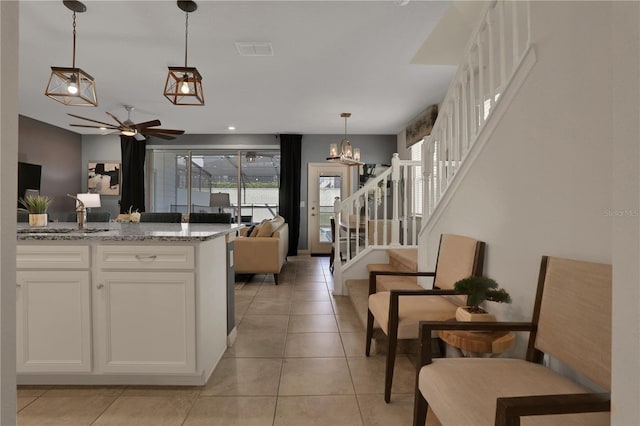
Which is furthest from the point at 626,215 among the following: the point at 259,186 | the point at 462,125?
the point at 259,186

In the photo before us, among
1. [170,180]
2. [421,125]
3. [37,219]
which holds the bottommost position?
[37,219]

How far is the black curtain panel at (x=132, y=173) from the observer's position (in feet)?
24.8

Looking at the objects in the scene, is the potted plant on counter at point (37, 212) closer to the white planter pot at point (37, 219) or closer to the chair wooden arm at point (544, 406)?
the white planter pot at point (37, 219)

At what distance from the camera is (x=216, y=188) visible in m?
7.98

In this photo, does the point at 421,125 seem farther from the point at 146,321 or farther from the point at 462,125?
the point at 146,321

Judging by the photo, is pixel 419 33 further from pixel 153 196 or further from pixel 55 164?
pixel 55 164

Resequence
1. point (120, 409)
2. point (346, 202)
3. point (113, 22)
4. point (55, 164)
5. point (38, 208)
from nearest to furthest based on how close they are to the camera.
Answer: point (120, 409), point (38, 208), point (113, 22), point (346, 202), point (55, 164)

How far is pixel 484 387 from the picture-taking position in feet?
3.68

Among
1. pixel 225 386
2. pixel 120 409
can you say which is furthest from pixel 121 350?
pixel 225 386

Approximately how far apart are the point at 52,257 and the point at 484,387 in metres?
2.34

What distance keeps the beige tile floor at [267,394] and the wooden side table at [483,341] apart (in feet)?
1.77

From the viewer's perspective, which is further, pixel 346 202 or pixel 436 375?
pixel 346 202

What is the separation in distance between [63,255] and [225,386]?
4.13 ft

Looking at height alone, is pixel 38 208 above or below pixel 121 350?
above
